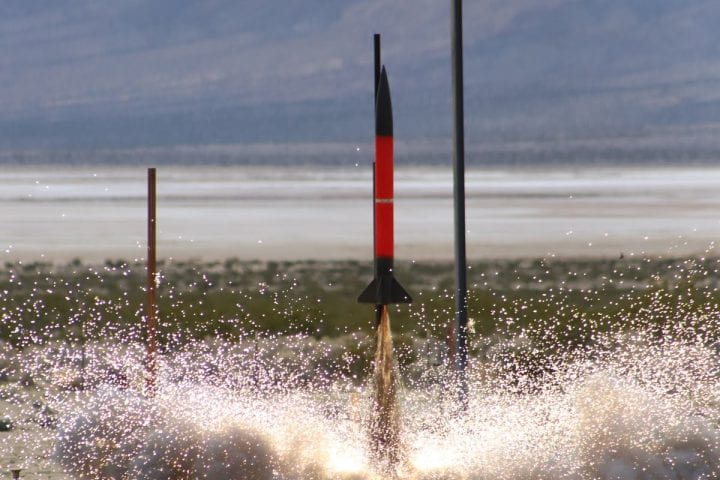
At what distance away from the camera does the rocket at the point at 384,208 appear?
1366 cm

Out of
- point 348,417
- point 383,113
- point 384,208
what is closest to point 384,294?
point 384,208

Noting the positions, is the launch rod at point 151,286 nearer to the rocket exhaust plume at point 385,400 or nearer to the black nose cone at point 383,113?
the rocket exhaust plume at point 385,400

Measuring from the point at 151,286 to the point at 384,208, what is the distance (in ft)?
16.4

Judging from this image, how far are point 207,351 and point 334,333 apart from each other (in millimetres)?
5069

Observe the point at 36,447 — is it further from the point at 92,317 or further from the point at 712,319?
the point at 712,319

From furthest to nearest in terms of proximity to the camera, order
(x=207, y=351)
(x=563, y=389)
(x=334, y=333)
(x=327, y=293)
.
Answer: (x=327, y=293) → (x=334, y=333) → (x=207, y=351) → (x=563, y=389)

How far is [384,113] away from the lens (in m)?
13.9

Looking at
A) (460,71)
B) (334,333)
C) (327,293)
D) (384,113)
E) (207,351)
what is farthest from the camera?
(327,293)

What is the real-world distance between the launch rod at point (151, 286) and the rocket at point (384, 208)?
162 inches

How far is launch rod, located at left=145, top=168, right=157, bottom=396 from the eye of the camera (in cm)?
1762

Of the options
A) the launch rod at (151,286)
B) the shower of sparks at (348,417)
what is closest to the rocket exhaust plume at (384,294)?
the shower of sparks at (348,417)

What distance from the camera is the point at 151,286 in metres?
17.7

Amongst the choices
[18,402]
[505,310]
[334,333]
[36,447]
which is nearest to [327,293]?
[334,333]

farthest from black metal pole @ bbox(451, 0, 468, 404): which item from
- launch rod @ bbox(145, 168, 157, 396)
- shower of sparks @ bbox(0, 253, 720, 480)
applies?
launch rod @ bbox(145, 168, 157, 396)
